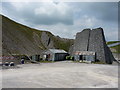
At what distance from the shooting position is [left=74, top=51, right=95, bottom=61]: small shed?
148 ft

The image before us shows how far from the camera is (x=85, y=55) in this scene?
46.7 metres

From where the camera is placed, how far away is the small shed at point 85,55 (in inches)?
1777

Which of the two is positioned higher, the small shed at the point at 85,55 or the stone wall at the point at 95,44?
the stone wall at the point at 95,44

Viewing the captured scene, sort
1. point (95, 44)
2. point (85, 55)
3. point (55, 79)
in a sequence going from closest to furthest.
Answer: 1. point (55, 79)
2. point (85, 55)
3. point (95, 44)

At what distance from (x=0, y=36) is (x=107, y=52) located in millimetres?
36476

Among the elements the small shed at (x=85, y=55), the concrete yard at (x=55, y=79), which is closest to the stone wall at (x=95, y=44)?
the small shed at (x=85, y=55)

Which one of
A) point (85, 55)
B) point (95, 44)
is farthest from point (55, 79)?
point (95, 44)

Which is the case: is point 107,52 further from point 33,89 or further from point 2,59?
point 33,89

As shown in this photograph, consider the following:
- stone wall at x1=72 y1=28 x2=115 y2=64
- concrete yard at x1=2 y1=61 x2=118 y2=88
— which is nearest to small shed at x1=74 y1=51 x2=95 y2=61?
stone wall at x1=72 y1=28 x2=115 y2=64

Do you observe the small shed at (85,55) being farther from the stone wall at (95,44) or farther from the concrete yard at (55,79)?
the concrete yard at (55,79)

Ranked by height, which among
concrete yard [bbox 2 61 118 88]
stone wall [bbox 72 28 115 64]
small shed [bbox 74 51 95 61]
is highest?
stone wall [bbox 72 28 115 64]

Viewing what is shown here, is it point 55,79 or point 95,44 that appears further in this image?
point 95,44

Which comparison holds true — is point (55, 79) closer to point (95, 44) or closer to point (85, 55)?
point (85, 55)

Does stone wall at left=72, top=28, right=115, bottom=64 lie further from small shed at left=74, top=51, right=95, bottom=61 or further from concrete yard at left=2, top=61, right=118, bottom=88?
concrete yard at left=2, top=61, right=118, bottom=88
